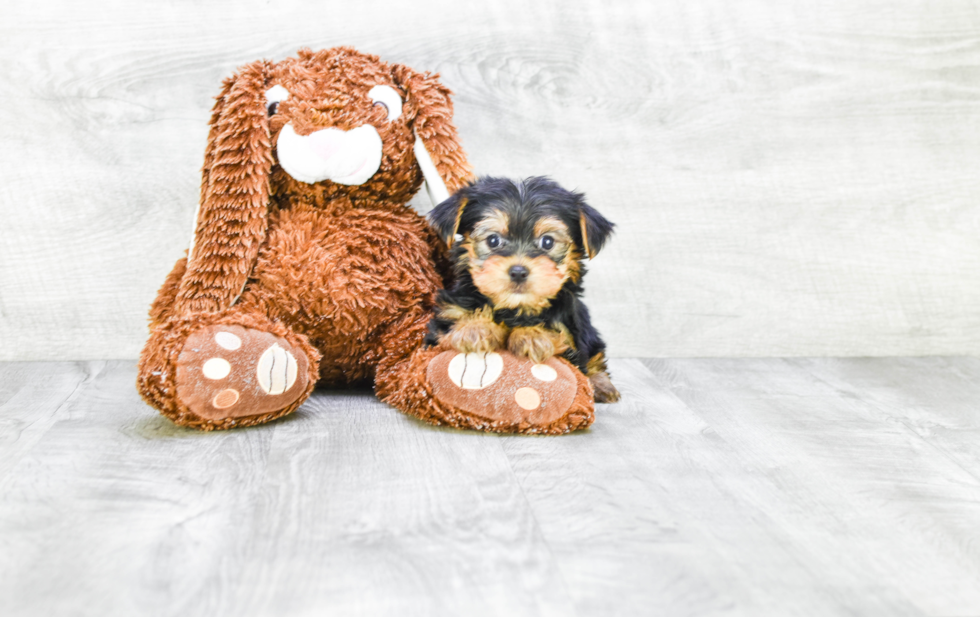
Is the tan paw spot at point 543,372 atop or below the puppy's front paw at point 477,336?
below

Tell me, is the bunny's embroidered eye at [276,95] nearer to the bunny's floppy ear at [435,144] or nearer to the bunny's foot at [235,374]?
the bunny's floppy ear at [435,144]

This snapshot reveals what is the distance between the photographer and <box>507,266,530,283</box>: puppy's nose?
5.17 ft

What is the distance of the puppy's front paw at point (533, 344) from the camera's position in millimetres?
1686

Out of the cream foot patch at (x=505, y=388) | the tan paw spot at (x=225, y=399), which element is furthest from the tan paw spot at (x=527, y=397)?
the tan paw spot at (x=225, y=399)

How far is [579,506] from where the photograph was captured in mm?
1341

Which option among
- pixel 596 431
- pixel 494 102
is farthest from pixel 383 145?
pixel 596 431

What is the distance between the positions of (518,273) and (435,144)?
1.58 ft

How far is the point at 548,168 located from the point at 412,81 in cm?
62

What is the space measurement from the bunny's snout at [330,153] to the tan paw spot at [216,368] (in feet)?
1.60

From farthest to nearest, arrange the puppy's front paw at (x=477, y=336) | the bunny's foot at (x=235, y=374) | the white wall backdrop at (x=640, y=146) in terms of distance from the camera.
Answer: the white wall backdrop at (x=640, y=146)
the puppy's front paw at (x=477, y=336)
the bunny's foot at (x=235, y=374)

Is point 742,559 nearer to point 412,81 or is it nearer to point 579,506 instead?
point 579,506

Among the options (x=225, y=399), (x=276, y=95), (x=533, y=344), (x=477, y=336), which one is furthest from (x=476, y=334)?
(x=276, y=95)

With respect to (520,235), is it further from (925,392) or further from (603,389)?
(925,392)

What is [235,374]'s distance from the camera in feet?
5.23
